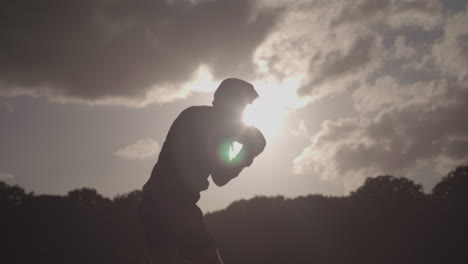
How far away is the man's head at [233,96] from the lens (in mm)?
4582

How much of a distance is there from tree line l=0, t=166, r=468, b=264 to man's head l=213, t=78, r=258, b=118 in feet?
74.2

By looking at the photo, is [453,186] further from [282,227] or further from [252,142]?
[252,142]

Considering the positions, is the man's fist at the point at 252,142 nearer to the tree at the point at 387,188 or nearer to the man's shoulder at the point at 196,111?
the man's shoulder at the point at 196,111

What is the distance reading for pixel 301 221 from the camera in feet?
96.9

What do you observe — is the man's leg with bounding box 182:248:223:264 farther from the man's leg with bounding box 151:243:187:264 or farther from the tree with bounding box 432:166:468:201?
the tree with bounding box 432:166:468:201

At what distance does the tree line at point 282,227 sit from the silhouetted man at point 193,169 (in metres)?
22.4

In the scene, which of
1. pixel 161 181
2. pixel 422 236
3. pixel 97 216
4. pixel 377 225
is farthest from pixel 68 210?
pixel 161 181

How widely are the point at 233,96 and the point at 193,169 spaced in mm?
891

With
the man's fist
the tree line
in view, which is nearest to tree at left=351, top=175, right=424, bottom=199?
the tree line

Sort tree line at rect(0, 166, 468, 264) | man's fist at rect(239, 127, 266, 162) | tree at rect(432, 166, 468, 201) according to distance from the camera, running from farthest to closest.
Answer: tree at rect(432, 166, 468, 201) → tree line at rect(0, 166, 468, 264) → man's fist at rect(239, 127, 266, 162)

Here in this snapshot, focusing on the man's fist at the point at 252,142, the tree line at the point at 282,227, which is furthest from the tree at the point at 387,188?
the man's fist at the point at 252,142

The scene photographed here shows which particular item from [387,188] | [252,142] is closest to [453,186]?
[387,188]

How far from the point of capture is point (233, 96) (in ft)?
15.1

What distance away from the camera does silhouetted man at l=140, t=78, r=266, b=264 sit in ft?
13.8
